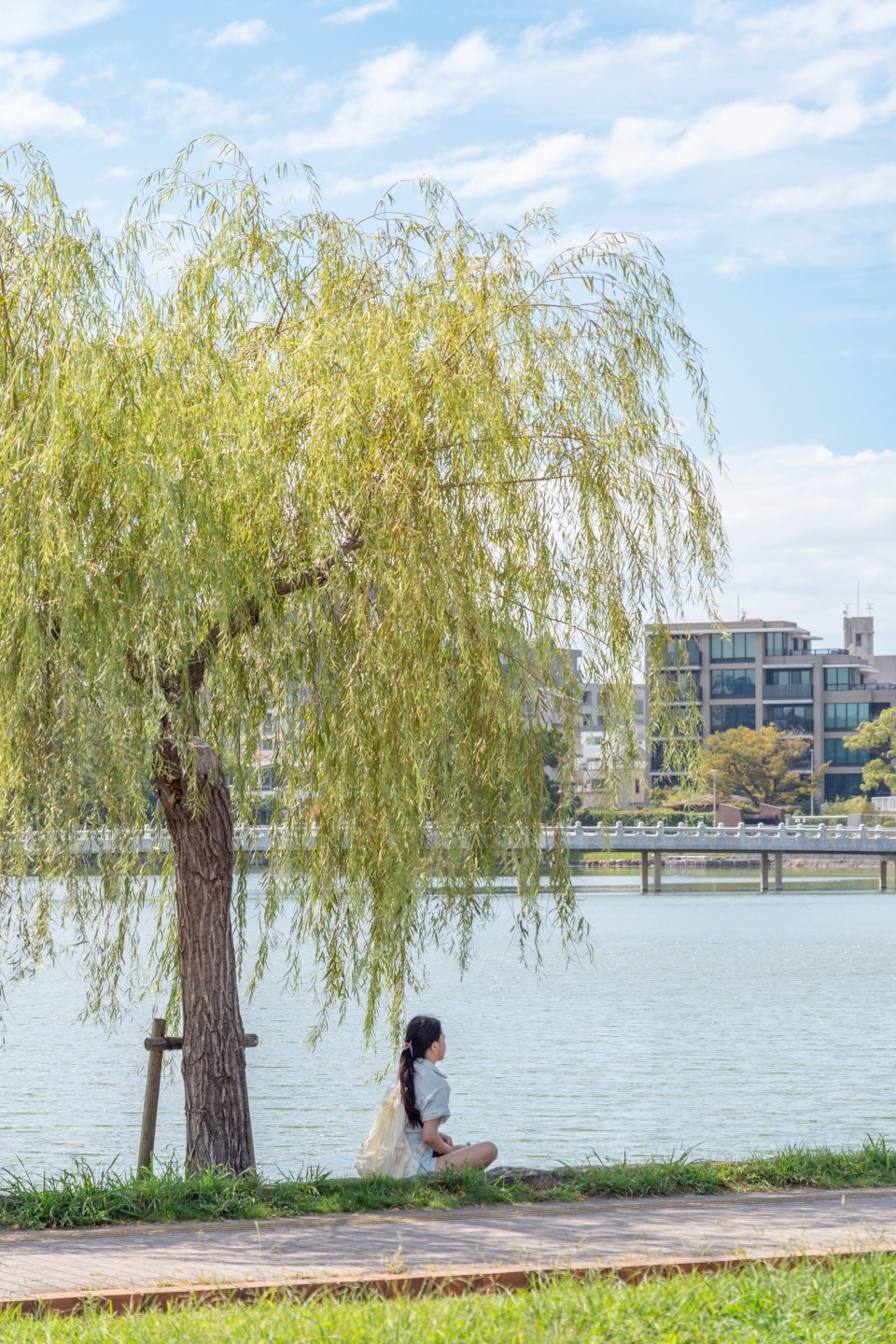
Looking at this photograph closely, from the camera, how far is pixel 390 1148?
31.3 feet

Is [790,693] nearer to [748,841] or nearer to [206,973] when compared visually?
[748,841]

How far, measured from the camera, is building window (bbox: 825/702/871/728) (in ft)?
379

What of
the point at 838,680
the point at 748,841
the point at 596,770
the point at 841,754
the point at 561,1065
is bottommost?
the point at 561,1065

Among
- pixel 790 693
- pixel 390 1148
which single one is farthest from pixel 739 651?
pixel 390 1148

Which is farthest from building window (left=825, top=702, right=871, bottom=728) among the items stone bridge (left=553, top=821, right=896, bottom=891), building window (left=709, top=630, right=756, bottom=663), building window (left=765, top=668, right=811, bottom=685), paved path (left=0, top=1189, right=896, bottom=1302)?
paved path (left=0, top=1189, right=896, bottom=1302)

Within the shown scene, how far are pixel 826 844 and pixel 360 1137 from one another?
203ft

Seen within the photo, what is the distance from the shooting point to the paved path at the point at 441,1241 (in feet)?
22.7

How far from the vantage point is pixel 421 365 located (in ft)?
32.2

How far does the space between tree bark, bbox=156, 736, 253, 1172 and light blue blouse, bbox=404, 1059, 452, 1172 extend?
1.07 metres

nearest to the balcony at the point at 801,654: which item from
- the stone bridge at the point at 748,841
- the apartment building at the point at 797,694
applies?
the apartment building at the point at 797,694

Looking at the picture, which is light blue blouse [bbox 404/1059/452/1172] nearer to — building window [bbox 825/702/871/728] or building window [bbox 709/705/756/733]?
building window [bbox 709/705/756/733]

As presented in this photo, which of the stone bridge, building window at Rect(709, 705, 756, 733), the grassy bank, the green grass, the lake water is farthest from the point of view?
building window at Rect(709, 705, 756, 733)

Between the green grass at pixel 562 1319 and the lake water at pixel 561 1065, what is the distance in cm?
636

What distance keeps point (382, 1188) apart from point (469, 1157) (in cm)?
81
